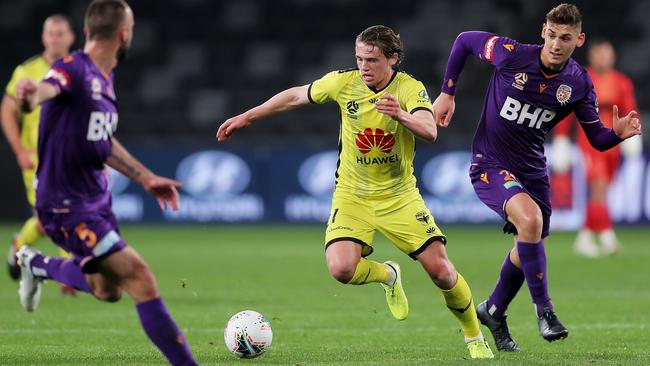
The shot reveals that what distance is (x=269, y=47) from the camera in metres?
22.8

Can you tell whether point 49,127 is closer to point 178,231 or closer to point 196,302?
point 196,302

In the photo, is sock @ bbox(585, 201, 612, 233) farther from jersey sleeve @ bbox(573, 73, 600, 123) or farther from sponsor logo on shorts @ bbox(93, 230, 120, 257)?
sponsor logo on shorts @ bbox(93, 230, 120, 257)

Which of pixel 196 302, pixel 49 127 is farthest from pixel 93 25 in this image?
pixel 196 302

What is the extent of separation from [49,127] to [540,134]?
10.7ft

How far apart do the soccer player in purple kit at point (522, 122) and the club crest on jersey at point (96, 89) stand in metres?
2.48

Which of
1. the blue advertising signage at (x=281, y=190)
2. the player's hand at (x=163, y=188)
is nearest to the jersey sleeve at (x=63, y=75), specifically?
the player's hand at (x=163, y=188)

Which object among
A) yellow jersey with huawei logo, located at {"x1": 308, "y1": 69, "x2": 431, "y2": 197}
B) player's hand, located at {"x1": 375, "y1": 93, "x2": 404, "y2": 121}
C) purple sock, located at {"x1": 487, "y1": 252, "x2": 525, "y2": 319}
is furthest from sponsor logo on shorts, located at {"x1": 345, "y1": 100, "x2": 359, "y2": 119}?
purple sock, located at {"x1": 487, "y1": 252, "x2": 525, "y2": 319}

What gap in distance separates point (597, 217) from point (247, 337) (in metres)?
8.64

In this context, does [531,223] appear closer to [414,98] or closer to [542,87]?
[542,87]

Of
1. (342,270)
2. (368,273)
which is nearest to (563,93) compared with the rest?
(368,273)

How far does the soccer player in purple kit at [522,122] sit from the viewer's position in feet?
24.2

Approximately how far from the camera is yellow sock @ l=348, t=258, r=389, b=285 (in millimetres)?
7438

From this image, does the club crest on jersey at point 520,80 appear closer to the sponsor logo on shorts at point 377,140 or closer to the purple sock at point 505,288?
the sponsor logo on shorts at point 377,140

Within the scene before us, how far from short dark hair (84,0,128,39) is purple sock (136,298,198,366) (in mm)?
1373
